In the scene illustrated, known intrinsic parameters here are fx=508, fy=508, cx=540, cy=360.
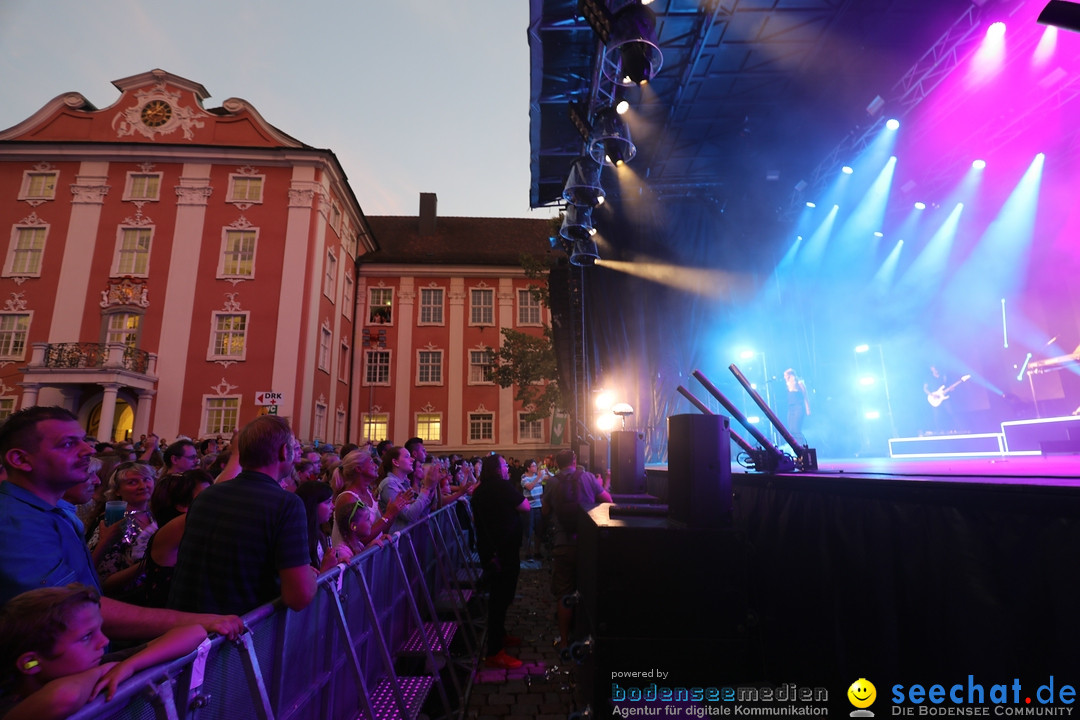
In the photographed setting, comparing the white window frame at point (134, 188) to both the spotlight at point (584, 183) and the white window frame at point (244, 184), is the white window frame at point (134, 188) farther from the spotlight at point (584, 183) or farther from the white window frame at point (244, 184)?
the spotlight at point (584, 183)

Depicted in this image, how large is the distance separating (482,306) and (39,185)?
21803 millimetres

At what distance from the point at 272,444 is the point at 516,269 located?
29.9m

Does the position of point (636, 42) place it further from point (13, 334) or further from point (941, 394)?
point (13, 334)

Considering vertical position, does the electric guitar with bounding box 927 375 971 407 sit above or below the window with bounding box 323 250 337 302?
below

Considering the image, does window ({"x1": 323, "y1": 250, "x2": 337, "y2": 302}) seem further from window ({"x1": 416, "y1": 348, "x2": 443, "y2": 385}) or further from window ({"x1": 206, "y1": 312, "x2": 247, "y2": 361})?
window ({"x1": 416, "y1": 348, "x2": 443, "y2": 385})

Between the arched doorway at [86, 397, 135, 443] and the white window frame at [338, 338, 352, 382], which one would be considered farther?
the white window frame at [338, 338, 352, 382]

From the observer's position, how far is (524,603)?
7645mm

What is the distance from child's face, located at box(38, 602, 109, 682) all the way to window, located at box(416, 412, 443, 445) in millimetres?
28484

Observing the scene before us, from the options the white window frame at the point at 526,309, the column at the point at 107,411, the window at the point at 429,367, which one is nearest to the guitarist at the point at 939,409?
the white window frame at the point at 526,309

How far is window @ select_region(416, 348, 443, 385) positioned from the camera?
3033cm

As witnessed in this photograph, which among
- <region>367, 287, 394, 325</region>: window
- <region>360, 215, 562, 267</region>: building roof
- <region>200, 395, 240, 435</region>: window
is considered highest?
<region>360, 215, 562, 267</region>: building roof

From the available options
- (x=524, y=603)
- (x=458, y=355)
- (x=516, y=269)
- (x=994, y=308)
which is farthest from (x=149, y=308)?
(x=994, y=308)

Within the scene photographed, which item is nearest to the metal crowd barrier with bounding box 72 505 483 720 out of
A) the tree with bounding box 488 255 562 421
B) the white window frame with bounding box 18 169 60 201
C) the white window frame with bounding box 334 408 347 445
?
the tree with bounding box 488 255 562 421

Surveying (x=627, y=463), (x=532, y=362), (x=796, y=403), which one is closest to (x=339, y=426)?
(x=532, y=362)
